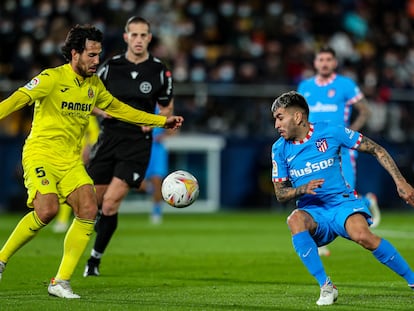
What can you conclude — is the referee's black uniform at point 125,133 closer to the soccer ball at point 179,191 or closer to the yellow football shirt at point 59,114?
the soccer ball at point 179,191

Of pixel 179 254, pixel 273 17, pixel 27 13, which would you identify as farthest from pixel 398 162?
pixel 179 254

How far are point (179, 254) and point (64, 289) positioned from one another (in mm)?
4594

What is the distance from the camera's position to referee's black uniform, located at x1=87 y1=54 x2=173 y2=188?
1064cm

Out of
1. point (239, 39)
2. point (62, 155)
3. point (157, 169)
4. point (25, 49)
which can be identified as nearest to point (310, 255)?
point (62, 155)

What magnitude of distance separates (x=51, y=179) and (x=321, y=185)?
239cm

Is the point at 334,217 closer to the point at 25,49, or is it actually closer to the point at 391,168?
the point at 391,168

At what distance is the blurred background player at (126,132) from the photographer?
10547 millimetres

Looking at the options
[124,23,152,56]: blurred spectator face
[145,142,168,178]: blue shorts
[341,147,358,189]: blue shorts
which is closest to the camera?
[124,23,152,56]: blurred spectator face

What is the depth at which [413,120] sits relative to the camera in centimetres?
2388

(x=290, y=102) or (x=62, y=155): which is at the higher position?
(x=290, y=102)

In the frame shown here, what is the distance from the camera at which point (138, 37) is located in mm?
10742

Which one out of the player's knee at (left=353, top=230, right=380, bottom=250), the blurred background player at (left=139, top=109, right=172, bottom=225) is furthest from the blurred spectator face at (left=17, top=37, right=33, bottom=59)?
the player's knee at (left=353, top=230, right=380, bottom=250)

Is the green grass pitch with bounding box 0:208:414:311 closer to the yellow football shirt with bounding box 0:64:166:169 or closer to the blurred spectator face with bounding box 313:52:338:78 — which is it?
the yellow football shirt with bounding box 0:64:166:169

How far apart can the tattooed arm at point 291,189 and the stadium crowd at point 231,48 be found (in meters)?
13.9
